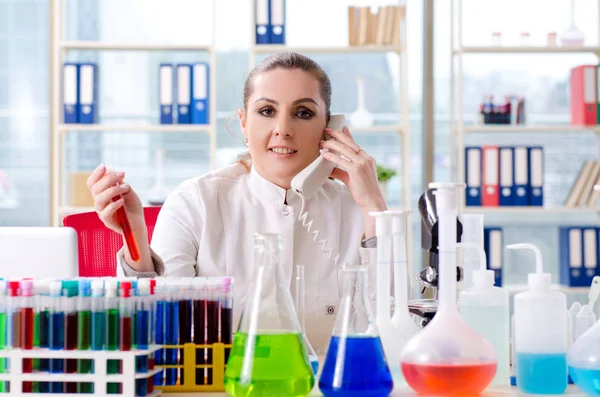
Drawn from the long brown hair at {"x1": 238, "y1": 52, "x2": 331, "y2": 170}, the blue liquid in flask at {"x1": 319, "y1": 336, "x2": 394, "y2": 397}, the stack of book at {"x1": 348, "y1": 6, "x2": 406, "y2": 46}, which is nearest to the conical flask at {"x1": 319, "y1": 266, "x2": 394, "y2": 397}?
the blue liquid in flask at {"x1": 319, "y1": 336, "x2": 394, "y2": 397}

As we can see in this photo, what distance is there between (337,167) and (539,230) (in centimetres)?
260

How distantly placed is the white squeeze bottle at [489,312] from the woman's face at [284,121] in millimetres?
886

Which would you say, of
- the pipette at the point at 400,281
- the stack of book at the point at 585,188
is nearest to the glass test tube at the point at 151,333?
the pipette at the point at 400,281

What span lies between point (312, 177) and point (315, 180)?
19 mm

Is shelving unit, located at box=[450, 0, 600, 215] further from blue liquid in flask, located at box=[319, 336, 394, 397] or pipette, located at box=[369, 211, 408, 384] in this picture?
blue liquid in flask, located at box=[319, 336, 394, 397]

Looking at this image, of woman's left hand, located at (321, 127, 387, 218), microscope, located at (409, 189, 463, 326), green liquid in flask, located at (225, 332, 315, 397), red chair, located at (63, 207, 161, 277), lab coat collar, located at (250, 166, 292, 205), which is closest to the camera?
green liquid in flask, located at (225, 332, 315, 397)

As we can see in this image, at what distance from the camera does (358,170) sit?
6.07 ft

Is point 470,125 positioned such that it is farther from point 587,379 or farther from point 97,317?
point 97,317

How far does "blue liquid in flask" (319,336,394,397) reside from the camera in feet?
3.10

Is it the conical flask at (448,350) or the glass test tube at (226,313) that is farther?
the glass test tube at (226,313)

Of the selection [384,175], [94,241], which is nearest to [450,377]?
[94,241]

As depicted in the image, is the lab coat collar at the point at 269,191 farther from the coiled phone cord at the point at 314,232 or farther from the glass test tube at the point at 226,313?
the glass test tube at the point at 226,313

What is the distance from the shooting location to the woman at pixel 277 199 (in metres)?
1.85

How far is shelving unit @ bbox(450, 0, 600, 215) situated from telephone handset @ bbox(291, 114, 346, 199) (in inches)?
80.2
